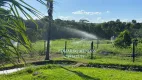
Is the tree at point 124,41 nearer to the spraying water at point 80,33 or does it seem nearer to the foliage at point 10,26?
the foliage at point 10,26

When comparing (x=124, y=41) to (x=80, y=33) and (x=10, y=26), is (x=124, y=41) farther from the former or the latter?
(x=80, y=33)

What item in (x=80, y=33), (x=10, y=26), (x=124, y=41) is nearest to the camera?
(x=10, y=26)

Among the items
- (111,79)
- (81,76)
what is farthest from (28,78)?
(111,79)

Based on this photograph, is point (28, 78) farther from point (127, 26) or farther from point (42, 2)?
point (127, 26)

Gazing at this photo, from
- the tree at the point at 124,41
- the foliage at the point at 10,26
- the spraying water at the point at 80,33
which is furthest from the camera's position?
the spraying water at the point at 80,33

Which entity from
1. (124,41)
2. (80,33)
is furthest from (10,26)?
(80,33)

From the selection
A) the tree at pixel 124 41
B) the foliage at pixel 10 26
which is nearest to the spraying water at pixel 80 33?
the tree at pixel 124 41

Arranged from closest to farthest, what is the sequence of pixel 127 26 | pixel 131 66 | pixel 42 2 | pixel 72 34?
pixel 42 2, pixel 131 66, pixel 127 26, pixel 72 34

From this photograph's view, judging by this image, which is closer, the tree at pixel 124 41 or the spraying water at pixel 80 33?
the tree at pixel 124 41

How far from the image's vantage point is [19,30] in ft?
3.68

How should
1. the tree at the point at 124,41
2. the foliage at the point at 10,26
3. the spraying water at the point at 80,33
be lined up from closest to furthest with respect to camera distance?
1. the foliage at the point at 10,26
2. the tree at the point at 124,41
3. the spraying water at the point at 80,33

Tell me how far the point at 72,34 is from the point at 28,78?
34083 mm

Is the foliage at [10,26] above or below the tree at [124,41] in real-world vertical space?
above

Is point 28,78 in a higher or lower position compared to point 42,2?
lower
